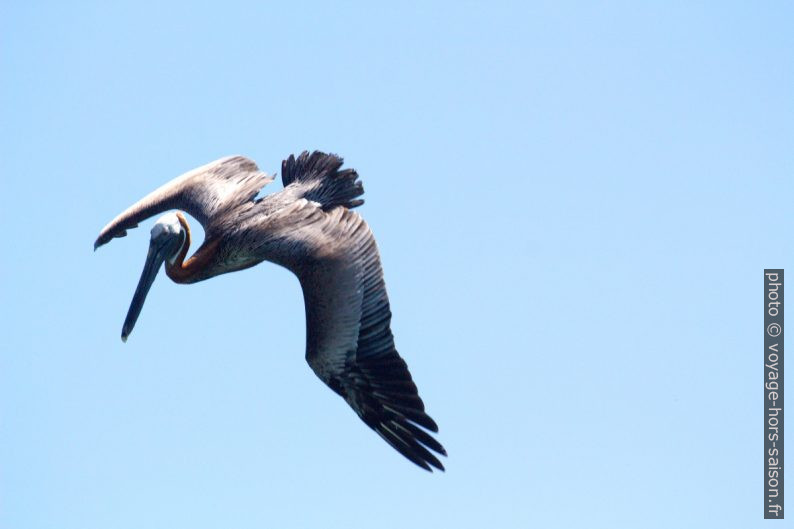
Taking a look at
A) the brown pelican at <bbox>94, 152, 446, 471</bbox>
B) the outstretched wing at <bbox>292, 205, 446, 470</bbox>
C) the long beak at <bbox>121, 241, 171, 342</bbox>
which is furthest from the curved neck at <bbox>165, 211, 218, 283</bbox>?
the outstretched wing at <bbox>292, 205, 446, 470</bbox>

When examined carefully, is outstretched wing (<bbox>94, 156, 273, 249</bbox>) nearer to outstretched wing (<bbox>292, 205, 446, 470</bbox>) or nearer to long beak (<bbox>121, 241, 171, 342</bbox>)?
long beak (<bbox>121, 241, 171, 342</bbox>)

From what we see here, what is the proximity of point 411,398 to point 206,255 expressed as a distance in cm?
324

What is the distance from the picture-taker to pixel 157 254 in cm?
2244

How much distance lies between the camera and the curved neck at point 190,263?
21.8 meters

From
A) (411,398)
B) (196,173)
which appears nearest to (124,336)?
(196,173)

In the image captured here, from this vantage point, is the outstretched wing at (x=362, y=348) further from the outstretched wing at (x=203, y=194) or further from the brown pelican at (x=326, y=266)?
the outstretched wing at (x=203, y=194)

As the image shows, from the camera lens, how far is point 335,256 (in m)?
20.7

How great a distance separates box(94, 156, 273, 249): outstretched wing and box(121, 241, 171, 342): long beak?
0.67 m

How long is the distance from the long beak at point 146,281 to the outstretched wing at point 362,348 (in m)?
2.49

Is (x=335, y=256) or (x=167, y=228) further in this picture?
(x=167, y=228)

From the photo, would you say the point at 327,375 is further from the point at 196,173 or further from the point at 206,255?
the point at 196,173

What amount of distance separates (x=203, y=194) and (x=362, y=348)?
384cm

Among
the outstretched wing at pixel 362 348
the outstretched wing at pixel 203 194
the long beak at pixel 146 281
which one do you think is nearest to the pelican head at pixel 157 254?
the long beak at pixel 146 281

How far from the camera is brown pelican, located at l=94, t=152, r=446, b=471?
2044 cm
